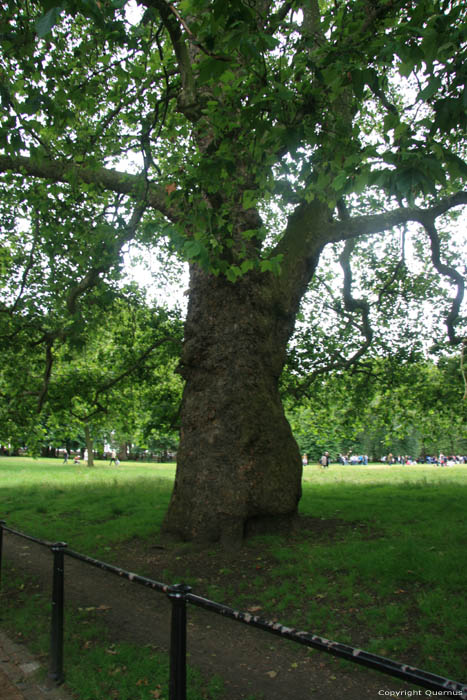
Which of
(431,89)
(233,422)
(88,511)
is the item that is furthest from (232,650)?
(88,511)

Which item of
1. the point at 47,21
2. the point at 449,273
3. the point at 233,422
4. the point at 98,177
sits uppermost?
the point at 98,177

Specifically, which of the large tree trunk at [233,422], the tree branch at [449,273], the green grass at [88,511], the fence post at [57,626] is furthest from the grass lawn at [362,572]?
the tree branch at [449,273]

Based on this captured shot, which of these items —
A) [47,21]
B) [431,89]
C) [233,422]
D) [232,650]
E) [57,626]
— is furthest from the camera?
[233,422]

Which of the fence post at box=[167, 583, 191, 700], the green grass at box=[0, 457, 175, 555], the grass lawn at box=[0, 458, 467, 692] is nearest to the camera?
the fence post at box=[167, 583, 191, 700]

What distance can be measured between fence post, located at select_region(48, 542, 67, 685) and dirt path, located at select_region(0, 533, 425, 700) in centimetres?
73

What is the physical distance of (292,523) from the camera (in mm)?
7188

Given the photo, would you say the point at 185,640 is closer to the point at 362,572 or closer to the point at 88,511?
the point at 362,572

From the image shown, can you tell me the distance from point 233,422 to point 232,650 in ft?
10.3

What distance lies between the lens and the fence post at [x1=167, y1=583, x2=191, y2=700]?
102 inches

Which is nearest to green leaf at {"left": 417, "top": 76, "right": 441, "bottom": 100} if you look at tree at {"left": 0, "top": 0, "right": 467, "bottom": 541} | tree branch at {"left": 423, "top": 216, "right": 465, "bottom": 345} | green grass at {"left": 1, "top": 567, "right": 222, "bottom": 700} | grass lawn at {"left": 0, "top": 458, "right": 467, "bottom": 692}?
tree at {"left": 0, "top": 0, "right": 467, "bottom": 541}

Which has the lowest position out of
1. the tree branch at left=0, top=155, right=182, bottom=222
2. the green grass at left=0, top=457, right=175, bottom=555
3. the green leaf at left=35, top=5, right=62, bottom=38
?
the green grass at left=0, top=457, right=175, bottom=555

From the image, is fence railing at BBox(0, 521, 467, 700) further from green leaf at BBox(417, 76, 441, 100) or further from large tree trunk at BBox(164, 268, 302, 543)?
green leaf at BBox(417, 76, 441, 100)

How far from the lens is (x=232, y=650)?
4285 mm

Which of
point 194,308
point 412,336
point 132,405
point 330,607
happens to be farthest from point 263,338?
point 132,405
